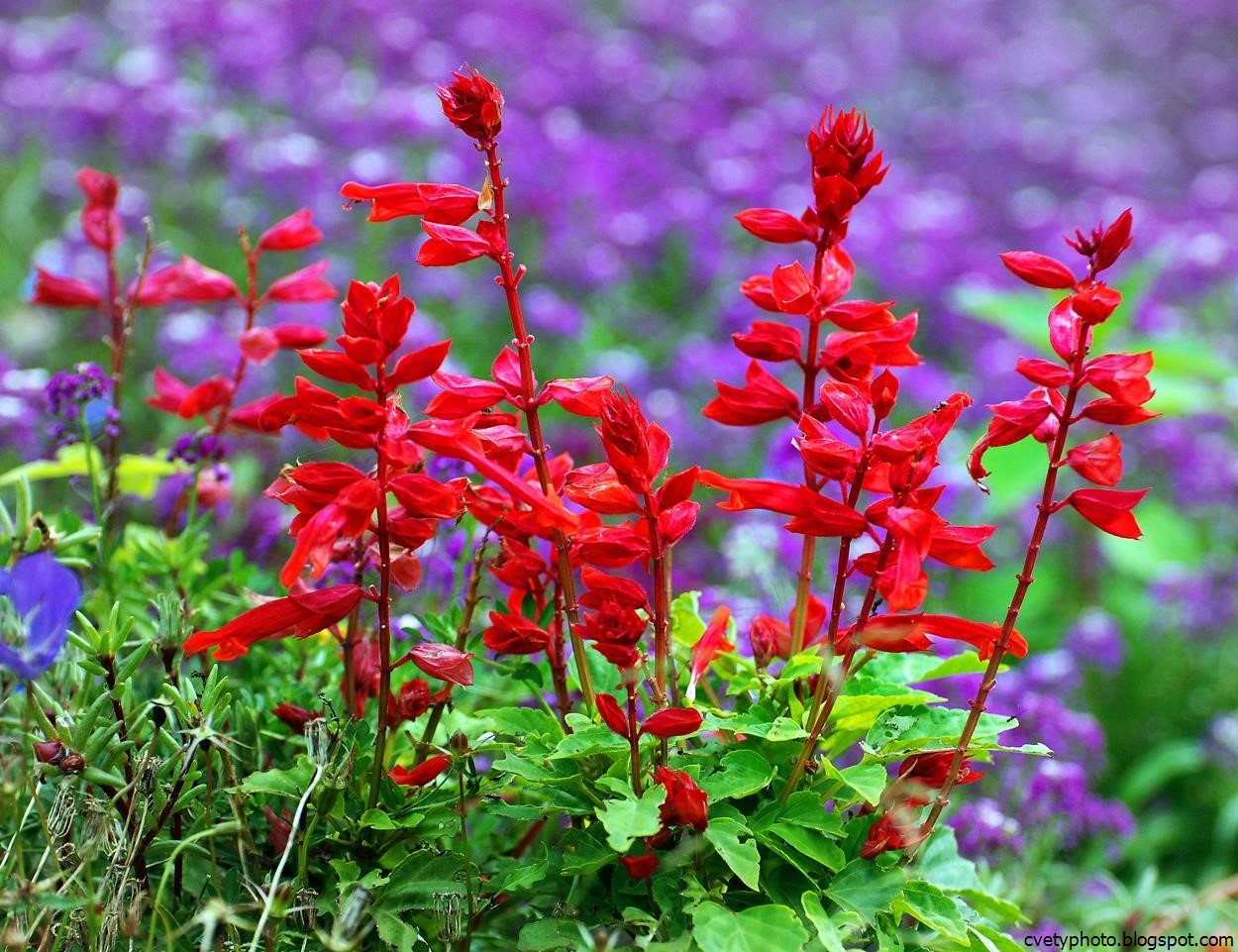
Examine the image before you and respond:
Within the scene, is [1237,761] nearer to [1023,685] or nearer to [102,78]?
[1023,685]

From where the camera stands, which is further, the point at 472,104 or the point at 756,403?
the point at 756,403

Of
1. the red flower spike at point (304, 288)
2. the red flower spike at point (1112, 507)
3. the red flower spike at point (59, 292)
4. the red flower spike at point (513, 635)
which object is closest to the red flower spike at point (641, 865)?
the red flower spike at point (513, 635)

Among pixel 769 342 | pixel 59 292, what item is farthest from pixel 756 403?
pixel 59 292

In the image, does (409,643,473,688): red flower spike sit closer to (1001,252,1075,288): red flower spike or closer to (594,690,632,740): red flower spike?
(594,690,632,740): red flower spike

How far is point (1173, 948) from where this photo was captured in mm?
1957

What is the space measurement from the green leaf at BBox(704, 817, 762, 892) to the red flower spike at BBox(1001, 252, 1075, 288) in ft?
1.84

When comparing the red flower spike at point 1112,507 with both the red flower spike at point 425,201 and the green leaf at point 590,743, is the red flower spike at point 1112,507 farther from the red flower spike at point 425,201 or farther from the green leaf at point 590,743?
the red flower spike at point 425,201

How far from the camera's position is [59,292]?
1.72 m

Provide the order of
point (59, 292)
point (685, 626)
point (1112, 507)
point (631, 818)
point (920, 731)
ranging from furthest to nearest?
point (59, 292) → point (685, 626) → point (920, 731) → point (1112, 507) → point (631, 818)

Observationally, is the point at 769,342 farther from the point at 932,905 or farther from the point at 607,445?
the point at 932,905

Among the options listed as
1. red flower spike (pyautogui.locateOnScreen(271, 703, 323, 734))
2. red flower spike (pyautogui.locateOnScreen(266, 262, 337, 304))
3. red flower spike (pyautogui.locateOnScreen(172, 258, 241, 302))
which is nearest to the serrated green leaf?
red flower spike (pyautogui.locateOnScreen(271, 703, 323, 734))

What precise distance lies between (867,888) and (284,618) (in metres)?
0.56

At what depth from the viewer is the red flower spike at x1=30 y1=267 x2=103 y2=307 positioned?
1.72 metres

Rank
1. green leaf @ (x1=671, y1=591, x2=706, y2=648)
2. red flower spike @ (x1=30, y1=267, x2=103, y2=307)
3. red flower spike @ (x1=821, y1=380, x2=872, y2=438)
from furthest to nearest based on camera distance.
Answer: red flower spike @ (x1=30, y1=267, x2=103, y2=307)
green leaf @ (x1=671, y1=591, x2=706, y2=648)
red flower spike @ (x1=821, y1=380, x2=872, y2=438)
